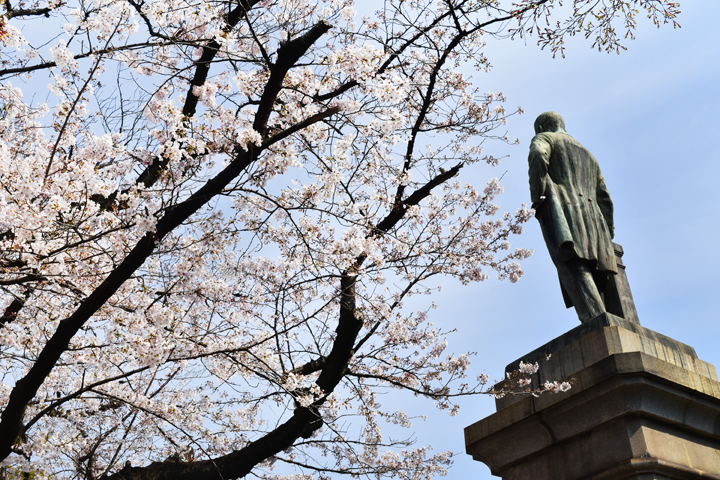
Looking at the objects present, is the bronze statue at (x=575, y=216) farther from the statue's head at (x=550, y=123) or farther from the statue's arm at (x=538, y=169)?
the statue's head at (x=550, y=123)

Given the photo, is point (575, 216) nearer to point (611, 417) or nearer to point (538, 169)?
point (538, 169)

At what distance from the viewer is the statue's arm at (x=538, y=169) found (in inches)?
210

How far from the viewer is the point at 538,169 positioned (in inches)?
211

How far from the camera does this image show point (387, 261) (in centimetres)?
714

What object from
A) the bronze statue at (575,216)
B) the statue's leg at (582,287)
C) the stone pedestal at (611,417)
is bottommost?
the stone pedestal at (611,417)

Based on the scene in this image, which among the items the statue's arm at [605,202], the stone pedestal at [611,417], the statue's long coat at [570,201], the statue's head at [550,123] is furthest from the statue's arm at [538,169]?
the stone pedestal at [611,417]

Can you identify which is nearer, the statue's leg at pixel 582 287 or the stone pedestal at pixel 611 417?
the stone pedestal at pixel 611 417

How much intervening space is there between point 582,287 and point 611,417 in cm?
128

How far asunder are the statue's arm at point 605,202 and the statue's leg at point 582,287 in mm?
721

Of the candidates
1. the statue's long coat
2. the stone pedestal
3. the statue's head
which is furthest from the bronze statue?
the stone pedestal

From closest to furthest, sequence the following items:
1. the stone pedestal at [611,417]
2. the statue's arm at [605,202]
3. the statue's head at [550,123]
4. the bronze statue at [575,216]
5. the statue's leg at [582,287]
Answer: the stone pedestal at [611,417] → the statue's leg at [582,287] → the bronze statue at [575,216] → the statue's arm at [605,202] → the statue's head at [550,123]

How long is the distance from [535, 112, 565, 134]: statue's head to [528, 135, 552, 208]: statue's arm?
577 millimetres

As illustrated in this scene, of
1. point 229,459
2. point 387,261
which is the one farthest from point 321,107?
point 229,459

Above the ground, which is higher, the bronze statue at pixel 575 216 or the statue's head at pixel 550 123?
the statue's head at pixel 550 123
